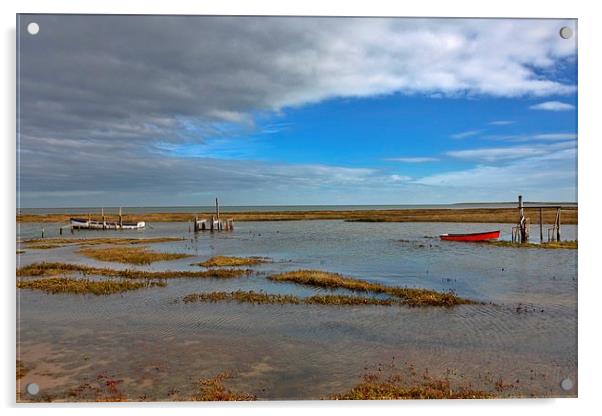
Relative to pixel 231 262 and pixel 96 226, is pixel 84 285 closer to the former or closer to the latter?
pixel 231 262

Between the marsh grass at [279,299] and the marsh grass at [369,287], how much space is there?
0.73 metres

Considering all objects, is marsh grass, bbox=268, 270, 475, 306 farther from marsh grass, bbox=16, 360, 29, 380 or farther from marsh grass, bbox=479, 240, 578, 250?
marsh grass, bbox=479, 240, 578, 250

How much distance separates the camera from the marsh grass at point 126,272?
13062 mm

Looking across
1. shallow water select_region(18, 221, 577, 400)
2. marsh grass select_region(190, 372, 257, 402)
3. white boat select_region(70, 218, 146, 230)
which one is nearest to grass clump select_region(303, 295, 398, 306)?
shallow water select_region(18, 221, 577, 400)

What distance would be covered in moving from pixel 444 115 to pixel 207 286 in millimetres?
8653

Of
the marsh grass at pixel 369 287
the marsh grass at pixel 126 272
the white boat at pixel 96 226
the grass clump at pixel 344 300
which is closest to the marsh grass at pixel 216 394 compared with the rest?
the grass clump at pixel 344 300

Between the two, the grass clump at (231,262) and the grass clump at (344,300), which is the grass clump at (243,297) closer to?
the grass clump at (344,300)

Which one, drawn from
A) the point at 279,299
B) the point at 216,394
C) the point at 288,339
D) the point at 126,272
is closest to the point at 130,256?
the point at 126,272

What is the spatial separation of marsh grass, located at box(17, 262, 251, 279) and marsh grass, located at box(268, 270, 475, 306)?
190cm

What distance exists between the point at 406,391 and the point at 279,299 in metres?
4.86

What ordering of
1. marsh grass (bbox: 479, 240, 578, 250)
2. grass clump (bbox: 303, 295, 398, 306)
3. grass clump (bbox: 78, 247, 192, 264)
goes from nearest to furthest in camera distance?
grass clump (bbox: 303, 295, 398, 306)
grass clump (bbox: 78, 247, 192, 264)
marsh grass (bbox: 479, 240, 578, 250)

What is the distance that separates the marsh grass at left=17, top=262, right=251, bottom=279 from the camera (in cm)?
1306
